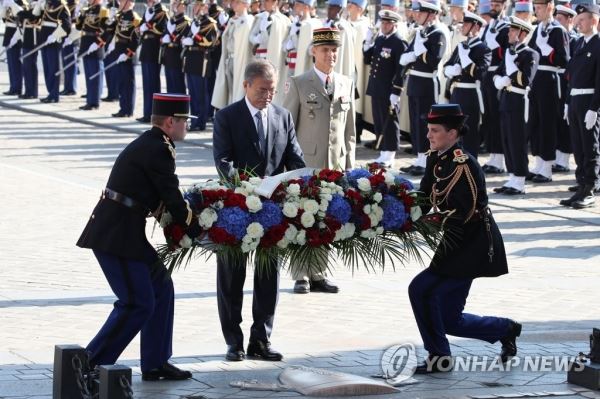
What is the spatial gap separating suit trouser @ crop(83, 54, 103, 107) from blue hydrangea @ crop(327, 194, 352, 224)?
54.3ft

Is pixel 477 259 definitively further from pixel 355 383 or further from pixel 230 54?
pixel 230 54

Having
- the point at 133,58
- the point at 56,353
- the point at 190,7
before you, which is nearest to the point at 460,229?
the point at 56,353

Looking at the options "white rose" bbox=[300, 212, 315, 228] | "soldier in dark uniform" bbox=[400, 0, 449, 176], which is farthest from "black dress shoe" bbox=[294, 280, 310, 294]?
"soldier in dark uniform" bbox=[400, 0, 449, 176]

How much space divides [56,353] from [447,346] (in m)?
2.58

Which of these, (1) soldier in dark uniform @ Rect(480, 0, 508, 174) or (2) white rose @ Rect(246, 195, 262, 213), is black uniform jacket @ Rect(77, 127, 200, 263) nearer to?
(2) white rose @ Rect(246, 195, 262, 213)

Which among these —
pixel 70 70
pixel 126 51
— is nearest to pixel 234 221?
pixel 126 51

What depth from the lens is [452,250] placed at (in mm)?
8062

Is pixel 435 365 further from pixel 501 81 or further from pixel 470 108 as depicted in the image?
pixel 470 108

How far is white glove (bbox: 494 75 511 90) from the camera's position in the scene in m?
15.9

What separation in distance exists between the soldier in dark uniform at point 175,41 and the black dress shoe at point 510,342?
14.3m

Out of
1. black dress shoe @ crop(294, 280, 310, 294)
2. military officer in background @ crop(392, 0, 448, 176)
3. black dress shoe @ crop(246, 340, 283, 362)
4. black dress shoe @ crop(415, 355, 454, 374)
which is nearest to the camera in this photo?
black dress shoe @ crop(415, 355, 454, 374)

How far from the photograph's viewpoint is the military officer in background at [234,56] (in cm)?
2039

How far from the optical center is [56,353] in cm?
668

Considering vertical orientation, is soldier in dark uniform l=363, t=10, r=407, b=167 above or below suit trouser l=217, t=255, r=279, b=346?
above
